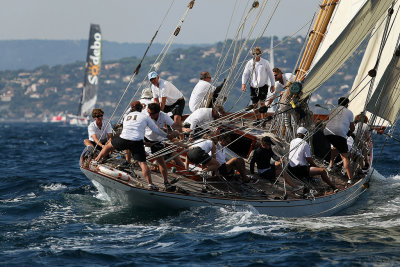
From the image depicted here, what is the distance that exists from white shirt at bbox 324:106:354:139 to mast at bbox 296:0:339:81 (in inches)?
44.5

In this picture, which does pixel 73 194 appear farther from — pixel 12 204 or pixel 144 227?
pixel 144 227

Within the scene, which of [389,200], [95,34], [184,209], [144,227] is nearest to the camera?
[144,227]

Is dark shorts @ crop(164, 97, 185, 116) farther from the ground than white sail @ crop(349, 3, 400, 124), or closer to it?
closer to it

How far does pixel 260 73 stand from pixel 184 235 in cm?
659

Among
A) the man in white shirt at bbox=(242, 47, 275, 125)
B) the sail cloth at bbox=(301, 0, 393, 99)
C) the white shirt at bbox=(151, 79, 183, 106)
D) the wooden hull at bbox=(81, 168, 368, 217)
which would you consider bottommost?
the wooden hull at bbox=(81, 168, 368, 217)

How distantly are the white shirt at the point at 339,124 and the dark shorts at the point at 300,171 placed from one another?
123cm

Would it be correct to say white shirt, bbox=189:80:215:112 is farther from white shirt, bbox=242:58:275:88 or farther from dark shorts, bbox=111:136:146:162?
dark shorts, bbox=111:136:146:162

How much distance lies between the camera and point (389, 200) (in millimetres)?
14789

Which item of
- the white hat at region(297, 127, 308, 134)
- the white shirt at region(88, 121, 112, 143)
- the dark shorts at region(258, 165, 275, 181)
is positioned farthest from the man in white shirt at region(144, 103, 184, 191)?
the white hat at region(297, 127, 308, 134)

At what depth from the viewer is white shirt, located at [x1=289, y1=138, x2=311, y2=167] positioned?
1313 centimetres

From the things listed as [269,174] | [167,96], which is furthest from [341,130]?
[167,96]

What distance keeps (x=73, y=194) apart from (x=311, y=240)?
21.4ft

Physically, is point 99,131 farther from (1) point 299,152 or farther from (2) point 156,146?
(1) point 299,152

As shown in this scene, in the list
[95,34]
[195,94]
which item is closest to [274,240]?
[195,94]
